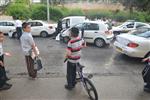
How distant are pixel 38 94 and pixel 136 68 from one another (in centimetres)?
454

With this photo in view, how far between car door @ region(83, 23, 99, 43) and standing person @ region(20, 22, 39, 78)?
8.15m

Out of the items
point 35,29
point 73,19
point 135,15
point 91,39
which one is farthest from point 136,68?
point 135,15

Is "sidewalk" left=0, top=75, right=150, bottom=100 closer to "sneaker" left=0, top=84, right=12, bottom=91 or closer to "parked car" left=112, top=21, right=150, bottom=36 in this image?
"sneaker" left=0, top=84, right=12, bottom=91

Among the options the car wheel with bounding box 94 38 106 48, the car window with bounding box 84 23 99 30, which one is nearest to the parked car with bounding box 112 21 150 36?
the car window with bounding box 84 23 99 30

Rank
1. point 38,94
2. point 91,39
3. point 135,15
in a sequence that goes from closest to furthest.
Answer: point 38,94 < point 91,39 < point 135,15

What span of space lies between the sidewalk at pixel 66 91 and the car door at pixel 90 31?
7530 mm

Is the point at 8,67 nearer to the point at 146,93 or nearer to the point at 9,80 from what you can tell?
the point at 9,80

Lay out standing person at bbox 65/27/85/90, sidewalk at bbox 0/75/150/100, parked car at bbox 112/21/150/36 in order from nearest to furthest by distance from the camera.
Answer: sidewalk at bbox 0/75/150/100, standing person at bbox 65/27/85/90, parked car at bbox 112/21/150/36

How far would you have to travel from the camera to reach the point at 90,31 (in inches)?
670

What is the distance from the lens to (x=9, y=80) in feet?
30.1

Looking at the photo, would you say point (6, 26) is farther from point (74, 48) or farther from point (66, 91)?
point (74, 48)

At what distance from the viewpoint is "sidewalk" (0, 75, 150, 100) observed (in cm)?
778

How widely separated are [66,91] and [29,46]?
177 centimetres

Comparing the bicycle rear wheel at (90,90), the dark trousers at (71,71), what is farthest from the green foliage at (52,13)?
the bicycle rear wheel at (90,90)
